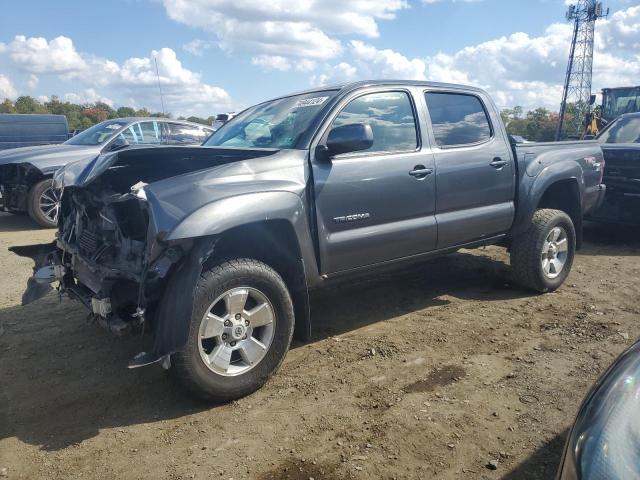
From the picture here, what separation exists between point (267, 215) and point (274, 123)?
3.84 ft

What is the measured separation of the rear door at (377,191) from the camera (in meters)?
3.49

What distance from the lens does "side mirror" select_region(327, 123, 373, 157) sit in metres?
3.31

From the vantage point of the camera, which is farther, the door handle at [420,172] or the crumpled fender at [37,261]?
the door handle at [420,172]

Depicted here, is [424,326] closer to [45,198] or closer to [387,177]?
[387,177]

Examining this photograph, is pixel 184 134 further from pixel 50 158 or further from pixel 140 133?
pixel 50 158

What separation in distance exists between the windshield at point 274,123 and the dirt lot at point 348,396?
63.0 inches

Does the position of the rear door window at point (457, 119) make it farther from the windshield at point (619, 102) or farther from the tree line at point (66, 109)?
the tree line at point (66, 109)

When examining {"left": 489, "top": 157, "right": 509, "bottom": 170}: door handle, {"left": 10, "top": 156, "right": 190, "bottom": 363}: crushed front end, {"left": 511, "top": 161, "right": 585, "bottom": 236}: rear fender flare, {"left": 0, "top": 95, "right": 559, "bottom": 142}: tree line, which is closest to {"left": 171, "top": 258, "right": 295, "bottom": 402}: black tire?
{"left": 10, "top": 156, "right": 190, "bottom": 363}: crushed front end

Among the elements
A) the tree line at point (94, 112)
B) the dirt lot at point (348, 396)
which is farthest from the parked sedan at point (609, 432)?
the tree line at point (94, 112)

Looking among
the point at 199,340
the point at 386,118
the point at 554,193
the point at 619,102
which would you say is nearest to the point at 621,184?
the point at 554,193

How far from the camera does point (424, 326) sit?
4.21 metres

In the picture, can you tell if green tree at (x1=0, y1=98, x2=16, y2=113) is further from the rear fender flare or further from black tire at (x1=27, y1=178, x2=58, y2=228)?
the rear fender flare

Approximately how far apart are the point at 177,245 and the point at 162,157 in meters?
0.72

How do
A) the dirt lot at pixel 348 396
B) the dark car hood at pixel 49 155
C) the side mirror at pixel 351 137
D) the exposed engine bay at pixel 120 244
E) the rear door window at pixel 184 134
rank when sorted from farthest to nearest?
the rear door window at pixel 184 134, the dark car hood at pixel 49 155, the side mirror at pixel 351 137, the exposed engine bay at pixel 120 244, the dirt lot at pixel 348 396
